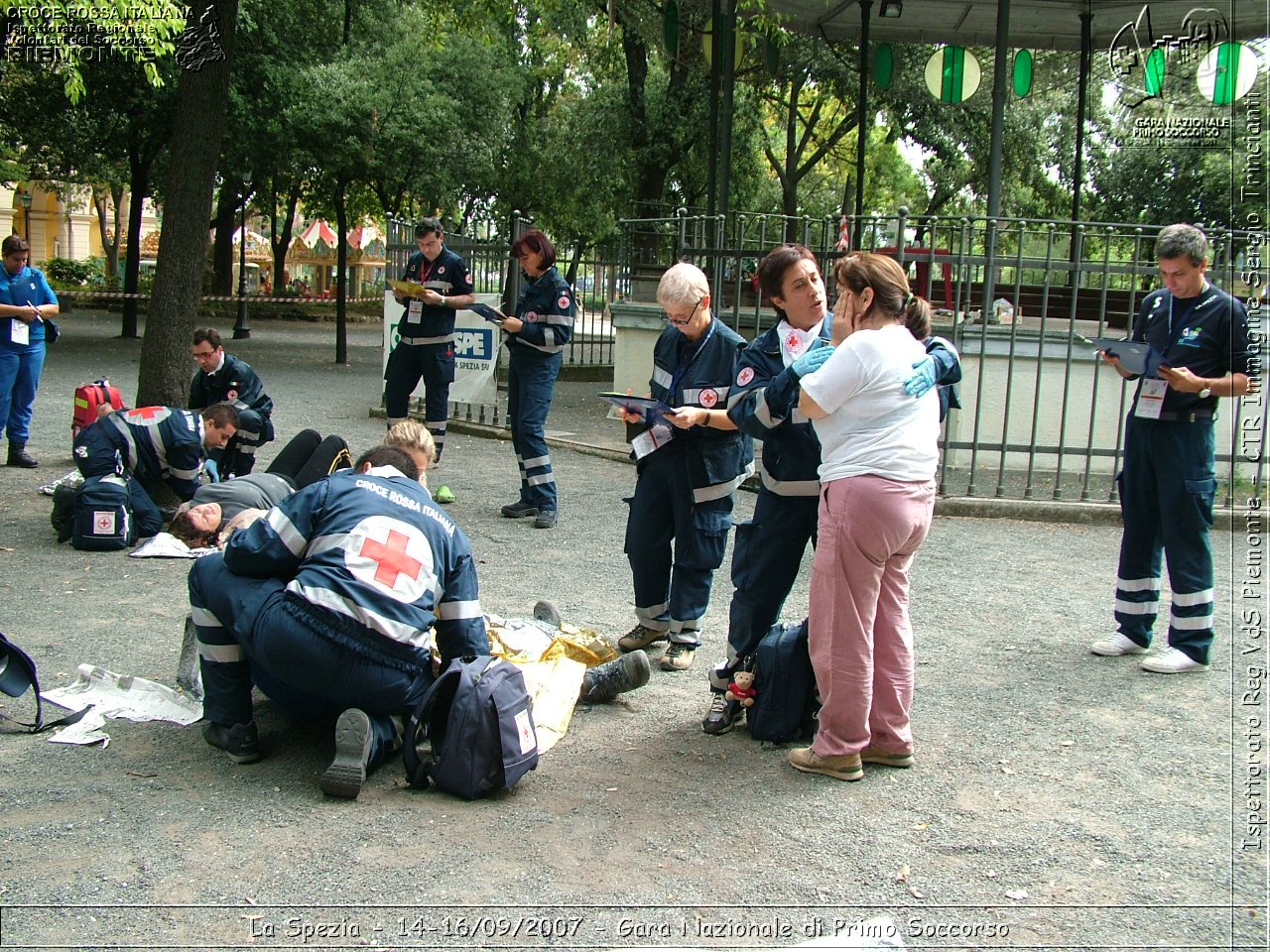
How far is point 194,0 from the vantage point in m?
9.46

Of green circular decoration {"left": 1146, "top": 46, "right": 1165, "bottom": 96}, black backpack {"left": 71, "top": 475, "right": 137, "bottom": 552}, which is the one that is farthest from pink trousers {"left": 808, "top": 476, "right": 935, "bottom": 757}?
green circular decoration {"left": 1146, "top": 46, "right": 1165, "bottom": 96}

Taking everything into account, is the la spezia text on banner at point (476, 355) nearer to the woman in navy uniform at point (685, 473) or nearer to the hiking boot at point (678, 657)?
the woman in navy uniform at point (685, 473)

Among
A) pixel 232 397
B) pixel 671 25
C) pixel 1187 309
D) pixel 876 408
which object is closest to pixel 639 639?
pixel 876 408

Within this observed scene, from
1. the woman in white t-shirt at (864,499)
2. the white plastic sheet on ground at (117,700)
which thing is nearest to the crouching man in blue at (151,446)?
the white plastic sheet on ground at (117,700)

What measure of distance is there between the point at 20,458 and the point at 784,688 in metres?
7.78

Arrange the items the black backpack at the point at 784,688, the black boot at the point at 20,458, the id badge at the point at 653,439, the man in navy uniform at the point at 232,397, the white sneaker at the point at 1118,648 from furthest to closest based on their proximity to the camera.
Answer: the black boot at the point at 20,458
the man in navy uniform at the point at 232,397
the white sneaker at the point at 1118,648
the id badge at the point at 653,439
the black backpack at the point at 784,688

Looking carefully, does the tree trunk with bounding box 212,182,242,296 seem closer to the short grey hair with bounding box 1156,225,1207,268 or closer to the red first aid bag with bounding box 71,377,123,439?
the red first aid bag with bounding box 71,377,123,439

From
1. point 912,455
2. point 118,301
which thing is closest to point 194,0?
point 912,455

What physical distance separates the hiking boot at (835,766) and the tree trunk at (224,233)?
77.3 feet

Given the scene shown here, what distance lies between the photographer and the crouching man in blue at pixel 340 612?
12.7 ft

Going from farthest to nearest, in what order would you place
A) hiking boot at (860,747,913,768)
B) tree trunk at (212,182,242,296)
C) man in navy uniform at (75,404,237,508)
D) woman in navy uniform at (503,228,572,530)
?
tree trunk at (212,182,242,296) < woman in navy uniform at (503,228,572,530) < man in navy uniform at (75,404,237,508) < hiking boot at (860,747,913,768)

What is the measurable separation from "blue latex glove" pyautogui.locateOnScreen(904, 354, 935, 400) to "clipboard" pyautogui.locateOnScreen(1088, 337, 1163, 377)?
2024mm

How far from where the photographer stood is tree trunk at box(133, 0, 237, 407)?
29.9 ft

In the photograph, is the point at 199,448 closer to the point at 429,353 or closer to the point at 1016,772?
the point at 429,353
